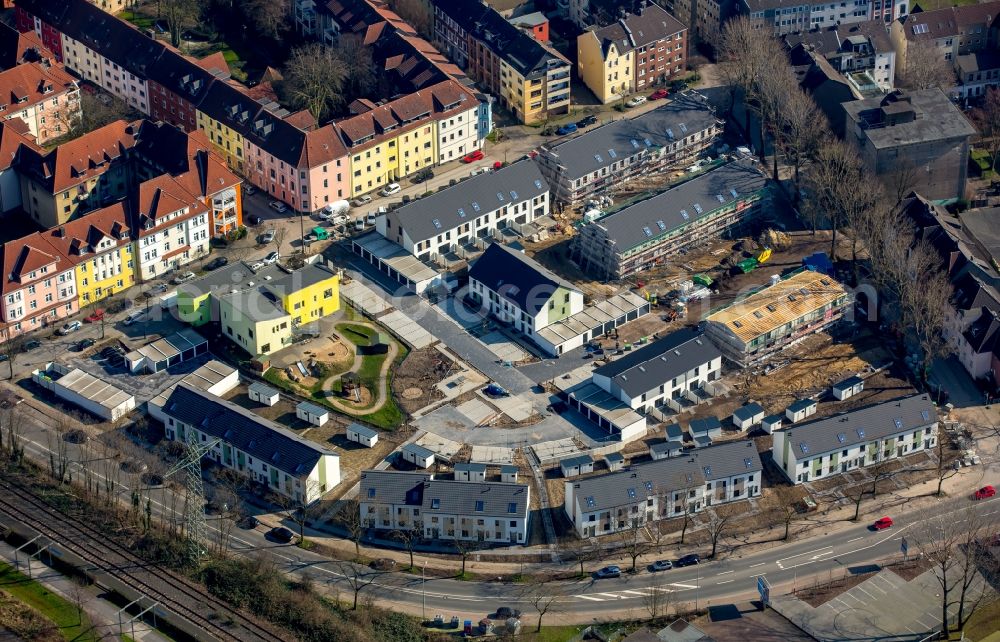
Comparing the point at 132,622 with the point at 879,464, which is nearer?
the point at 132,622

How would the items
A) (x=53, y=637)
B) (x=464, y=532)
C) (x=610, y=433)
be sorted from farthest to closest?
(x=610, y=433)
(x=464, y=532)
(x=53, y=637)

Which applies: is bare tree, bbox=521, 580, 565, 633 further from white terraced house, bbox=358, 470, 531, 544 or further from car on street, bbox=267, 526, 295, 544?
car on street, bbox=267, 526, 295, 544

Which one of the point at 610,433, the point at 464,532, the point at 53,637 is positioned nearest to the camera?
the point at 53,637

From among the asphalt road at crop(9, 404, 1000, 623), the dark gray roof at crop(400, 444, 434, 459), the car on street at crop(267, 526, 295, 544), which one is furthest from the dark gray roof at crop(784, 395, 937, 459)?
the car on street at crop(267, 526, 295, 544)

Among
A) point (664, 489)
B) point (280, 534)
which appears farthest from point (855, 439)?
point (280, 534)

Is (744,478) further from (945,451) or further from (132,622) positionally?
(132,622)

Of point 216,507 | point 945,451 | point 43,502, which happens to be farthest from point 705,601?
point 43,502
